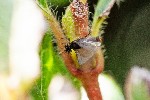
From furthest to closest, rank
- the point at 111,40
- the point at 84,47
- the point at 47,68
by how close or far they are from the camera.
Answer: the point at 111,40 → the point at 47,68 → the point at 84,47

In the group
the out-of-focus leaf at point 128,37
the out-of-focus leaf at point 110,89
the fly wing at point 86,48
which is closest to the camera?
the fly wing at point 86,48

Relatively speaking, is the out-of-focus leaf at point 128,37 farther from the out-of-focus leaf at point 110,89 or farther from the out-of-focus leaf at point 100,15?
the out-of-focus leaf at point 100,15

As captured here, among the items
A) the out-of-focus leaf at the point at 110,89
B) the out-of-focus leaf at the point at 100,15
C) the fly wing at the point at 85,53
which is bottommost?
the out-of-focus leaf at the point at 110,89

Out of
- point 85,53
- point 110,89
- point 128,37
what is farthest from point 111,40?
point 85,53

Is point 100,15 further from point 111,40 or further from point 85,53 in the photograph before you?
point 111,40

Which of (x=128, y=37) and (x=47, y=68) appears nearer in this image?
(x=47, y=68)

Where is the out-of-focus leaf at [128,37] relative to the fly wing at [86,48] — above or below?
below

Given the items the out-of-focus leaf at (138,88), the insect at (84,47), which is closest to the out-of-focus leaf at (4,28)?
the insect at (84,47)
